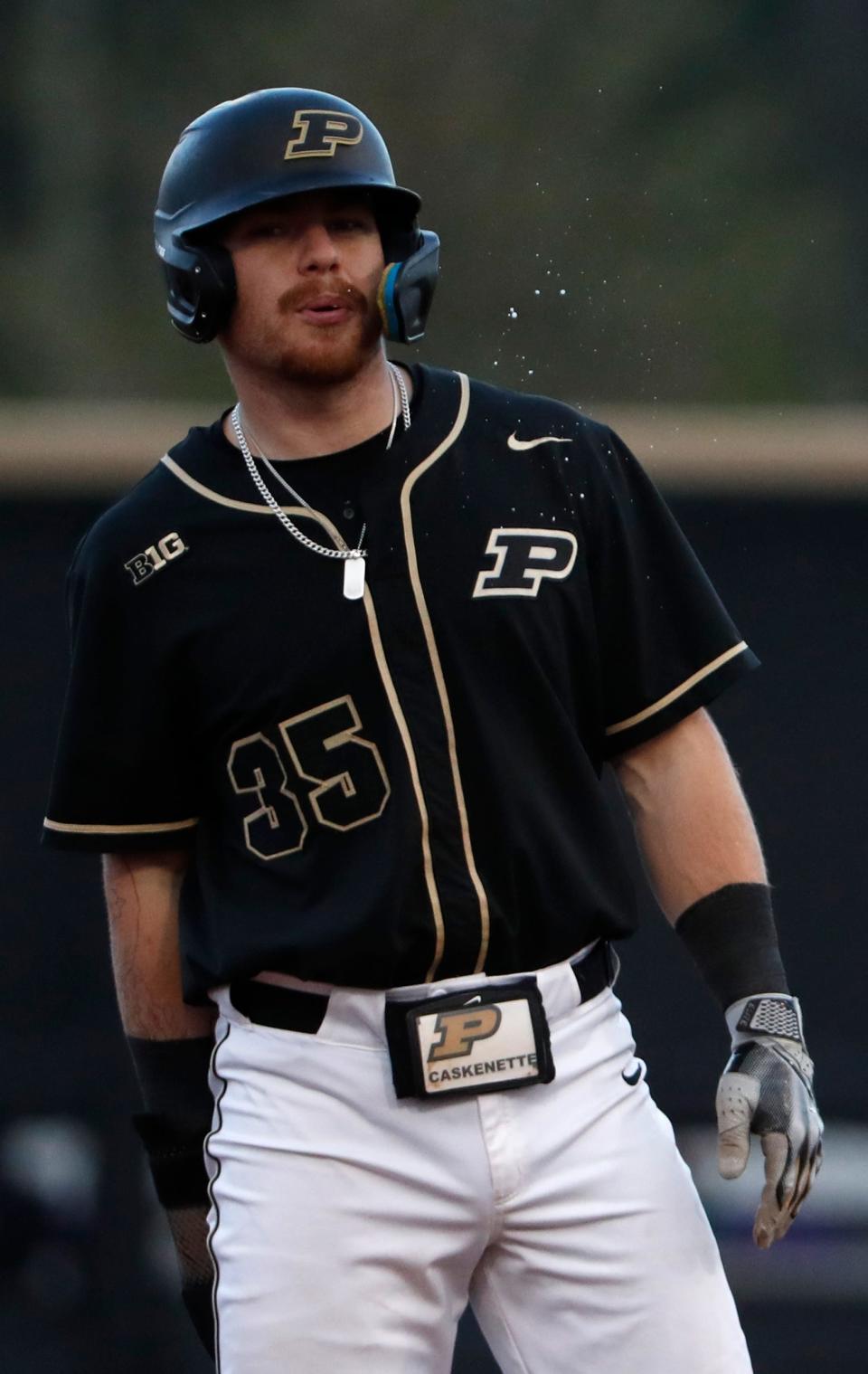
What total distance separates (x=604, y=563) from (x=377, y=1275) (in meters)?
0.85

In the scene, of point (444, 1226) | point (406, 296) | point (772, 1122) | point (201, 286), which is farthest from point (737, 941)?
point (201, 286)

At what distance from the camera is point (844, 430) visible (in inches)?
206

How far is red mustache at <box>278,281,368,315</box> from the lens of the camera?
252 centimetres

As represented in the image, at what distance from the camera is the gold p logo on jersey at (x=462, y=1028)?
240 centimetres

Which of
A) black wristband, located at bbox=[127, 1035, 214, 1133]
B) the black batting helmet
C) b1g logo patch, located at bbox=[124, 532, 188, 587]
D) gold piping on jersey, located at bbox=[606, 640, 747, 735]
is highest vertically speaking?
the black batting helmet

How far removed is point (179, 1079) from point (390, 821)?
0.48m

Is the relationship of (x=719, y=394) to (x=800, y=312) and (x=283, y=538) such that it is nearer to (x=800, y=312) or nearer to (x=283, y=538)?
(x=800, y=312)

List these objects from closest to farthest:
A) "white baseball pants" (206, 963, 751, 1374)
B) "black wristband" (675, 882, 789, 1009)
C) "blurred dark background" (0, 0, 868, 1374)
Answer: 1. "white baseball pants" (206, 963, 751, 1374)
2. "black wristband" (675, 882, 789, 1009)
3. "blurred dark background" (0, 0, 868, 1374)

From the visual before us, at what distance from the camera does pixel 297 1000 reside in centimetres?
249

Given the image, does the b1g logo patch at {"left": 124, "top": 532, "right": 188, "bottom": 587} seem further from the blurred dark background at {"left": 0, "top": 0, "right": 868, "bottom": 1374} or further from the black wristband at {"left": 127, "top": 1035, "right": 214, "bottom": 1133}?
the blurred dark background at {"left": 0, "top": 0, "right": 868, "bottom": 1374}

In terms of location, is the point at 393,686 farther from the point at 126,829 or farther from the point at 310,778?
the point at 126,829

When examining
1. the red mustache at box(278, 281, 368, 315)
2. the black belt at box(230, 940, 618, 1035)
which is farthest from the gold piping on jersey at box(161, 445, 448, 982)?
the red mustache at box(278, 281, 368, 315)

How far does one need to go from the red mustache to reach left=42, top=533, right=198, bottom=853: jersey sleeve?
1.20 ft

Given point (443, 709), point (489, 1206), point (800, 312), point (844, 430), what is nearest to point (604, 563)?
point (443, 709)
